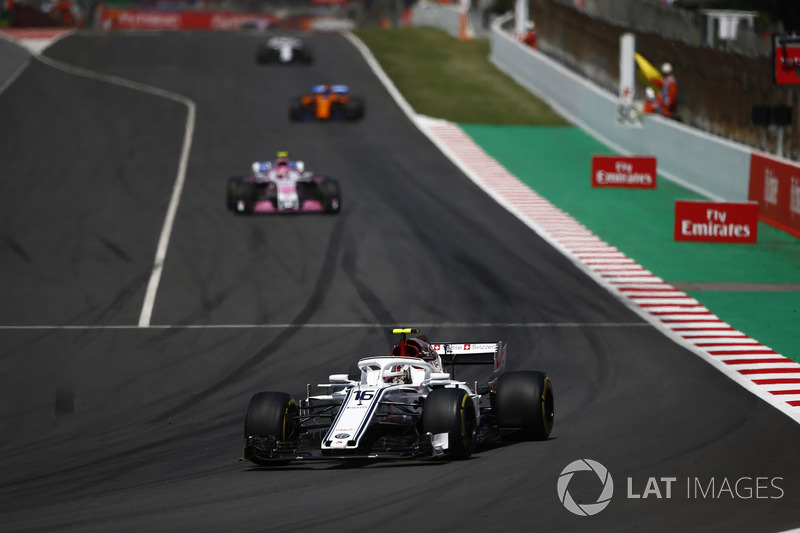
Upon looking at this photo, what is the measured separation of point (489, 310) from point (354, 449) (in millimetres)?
9012

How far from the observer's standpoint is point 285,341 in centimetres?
1911

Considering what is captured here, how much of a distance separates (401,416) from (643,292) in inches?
404

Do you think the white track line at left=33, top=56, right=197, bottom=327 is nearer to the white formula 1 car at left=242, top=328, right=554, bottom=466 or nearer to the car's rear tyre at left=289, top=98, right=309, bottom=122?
the car's rear tyre at left=289, top=98, right=309, bottom=122

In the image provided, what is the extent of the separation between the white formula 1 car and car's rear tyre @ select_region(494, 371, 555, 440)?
0.01m

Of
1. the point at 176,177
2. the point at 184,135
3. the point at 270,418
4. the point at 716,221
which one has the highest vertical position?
the point at 270,418

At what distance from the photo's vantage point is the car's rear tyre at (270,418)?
1284cm

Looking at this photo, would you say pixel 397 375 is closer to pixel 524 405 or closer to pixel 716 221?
pixel 524 405

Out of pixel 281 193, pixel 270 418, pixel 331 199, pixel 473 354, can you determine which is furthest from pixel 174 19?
pixel 270 418

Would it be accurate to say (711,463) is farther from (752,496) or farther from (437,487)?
(437,487)

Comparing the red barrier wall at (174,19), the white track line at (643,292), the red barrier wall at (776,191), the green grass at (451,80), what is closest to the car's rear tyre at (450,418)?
the white track line at (643,292)

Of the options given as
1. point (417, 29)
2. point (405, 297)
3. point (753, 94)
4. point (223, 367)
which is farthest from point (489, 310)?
point (417, 29)

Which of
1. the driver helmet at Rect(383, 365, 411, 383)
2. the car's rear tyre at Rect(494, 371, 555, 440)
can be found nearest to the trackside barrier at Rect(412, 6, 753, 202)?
the car's rear tyre at Rect(494, 371, 555, 440)

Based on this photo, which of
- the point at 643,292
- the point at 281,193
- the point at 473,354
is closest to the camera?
the point at 473,354

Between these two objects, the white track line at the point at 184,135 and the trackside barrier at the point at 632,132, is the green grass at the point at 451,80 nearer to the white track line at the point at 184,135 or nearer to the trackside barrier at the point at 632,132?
the trackside barrier at the point at 632,132
